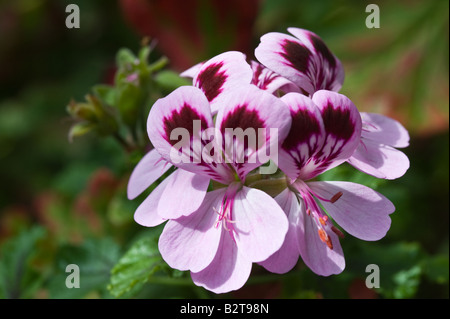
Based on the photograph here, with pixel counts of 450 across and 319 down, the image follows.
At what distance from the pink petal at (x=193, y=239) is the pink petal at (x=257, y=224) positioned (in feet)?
0.10

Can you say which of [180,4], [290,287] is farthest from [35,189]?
[290,287]

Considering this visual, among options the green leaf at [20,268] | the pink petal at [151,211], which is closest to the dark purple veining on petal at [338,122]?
the pink petal at [151,211]

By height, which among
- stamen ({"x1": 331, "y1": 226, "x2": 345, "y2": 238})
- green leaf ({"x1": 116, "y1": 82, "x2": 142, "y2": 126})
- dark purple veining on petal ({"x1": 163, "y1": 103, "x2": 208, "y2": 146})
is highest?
green leaf ({"x1": 116, "y1": 82, "x2": 142, "y2": 126})

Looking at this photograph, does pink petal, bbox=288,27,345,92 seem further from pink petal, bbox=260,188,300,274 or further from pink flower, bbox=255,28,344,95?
pink petal, bbox=260,188,300,274

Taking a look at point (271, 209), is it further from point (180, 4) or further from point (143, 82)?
point (180, 4)

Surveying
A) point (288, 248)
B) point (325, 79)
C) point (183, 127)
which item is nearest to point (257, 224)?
point (288, 248)

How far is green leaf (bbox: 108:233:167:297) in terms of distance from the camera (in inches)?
34.2

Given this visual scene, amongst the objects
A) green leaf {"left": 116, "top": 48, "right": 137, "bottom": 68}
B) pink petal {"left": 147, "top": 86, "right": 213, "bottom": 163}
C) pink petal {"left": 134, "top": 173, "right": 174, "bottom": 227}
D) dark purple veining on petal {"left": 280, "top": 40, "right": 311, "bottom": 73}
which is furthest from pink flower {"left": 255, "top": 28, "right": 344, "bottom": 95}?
green leaf {"left": 116, "top": 48, "right": 137, "bottom": 68}

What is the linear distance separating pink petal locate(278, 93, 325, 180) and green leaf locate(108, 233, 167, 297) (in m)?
0.28

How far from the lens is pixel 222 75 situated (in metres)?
0.74

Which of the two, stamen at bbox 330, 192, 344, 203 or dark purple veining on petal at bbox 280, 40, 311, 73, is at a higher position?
dark purple veining on petal at bbox 280, 40, 311, 73

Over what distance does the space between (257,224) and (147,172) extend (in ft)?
0.71

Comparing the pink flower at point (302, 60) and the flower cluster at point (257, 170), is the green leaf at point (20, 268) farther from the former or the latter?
the pink flower at point (302, 60)

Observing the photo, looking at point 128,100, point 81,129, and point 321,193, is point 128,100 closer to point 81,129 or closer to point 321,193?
point 81,129
